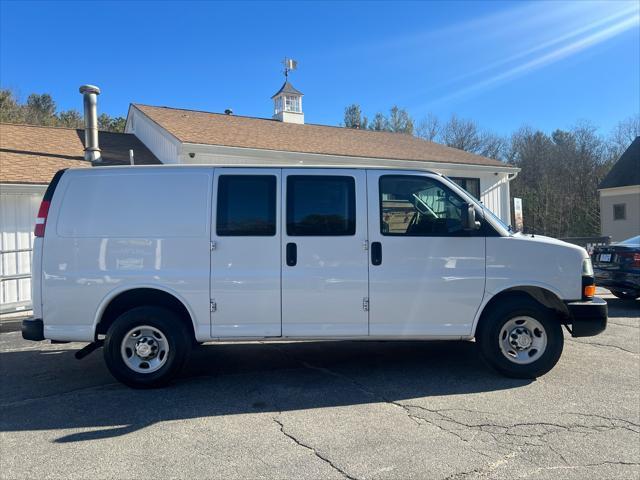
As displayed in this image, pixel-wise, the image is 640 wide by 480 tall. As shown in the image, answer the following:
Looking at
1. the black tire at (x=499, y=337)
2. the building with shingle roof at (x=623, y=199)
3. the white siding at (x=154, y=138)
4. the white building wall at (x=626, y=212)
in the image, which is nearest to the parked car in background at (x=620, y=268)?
the black tire at (x=499, y=337)

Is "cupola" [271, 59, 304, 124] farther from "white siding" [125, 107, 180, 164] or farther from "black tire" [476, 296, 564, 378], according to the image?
"black tire" [476, 296, 564, 378]

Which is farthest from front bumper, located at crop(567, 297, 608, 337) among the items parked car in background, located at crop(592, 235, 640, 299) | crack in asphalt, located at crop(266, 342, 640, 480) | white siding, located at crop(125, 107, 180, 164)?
white siding, located at crop(125, 107, 180, 164)

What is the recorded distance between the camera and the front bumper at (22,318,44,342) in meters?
4.73

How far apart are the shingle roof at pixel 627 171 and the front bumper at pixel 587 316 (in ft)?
80.8

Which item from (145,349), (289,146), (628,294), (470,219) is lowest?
(145,349)

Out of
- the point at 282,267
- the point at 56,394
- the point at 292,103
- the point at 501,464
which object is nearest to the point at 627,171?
the point at 292,103

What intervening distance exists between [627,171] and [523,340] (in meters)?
26.4

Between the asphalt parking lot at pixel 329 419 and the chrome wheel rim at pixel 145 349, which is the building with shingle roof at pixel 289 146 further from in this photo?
the chrome wheel rim at pixel 145 349

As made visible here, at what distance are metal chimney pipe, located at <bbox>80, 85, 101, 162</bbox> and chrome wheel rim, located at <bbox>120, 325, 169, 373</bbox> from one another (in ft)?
25.3

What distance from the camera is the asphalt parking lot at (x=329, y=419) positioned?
10.8 ft

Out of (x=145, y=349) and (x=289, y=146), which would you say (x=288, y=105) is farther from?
(x=145, y=349)

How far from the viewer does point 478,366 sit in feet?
17.9

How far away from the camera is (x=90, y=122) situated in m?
11.2

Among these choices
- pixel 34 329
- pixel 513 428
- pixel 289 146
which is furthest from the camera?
pixel 289 146
